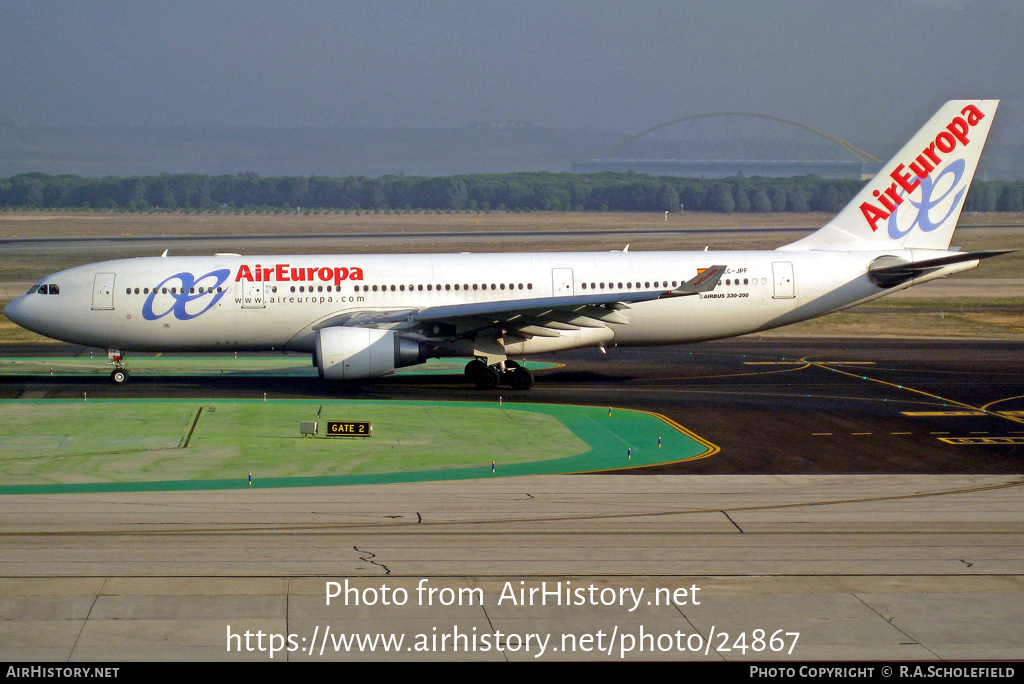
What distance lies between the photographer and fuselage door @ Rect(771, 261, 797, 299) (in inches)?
1357

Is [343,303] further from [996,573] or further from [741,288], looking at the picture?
[996,573]

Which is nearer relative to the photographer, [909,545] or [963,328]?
[909,545]

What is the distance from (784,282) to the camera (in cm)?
3450

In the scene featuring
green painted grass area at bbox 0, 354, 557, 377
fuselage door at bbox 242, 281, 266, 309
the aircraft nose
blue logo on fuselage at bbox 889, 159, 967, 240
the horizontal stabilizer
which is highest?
blue logo on fuselage at bbox 889, 159, 967, 240

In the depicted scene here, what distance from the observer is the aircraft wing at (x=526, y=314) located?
30609 millimetres

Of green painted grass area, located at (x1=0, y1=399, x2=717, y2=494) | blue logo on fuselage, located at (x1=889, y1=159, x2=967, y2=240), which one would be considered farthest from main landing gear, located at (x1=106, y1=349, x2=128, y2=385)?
blue logo on fuselage, located at (x1=889, y1=159, x2=967, y2=240)

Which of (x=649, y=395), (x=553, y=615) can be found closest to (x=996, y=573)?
(x=553, y=615)

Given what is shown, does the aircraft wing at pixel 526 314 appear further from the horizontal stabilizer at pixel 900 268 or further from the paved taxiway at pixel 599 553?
the horizontal stabilizer at pixel 900 268

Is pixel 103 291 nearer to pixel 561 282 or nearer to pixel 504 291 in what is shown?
pixel 504 291

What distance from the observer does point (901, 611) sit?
1402cm

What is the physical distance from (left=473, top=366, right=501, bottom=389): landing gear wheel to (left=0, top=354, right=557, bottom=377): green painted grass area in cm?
372

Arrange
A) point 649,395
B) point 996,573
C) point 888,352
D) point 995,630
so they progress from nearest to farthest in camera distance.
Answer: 1. point 995,630
2. point 996,573
3. point 649,395
4. point 888,352

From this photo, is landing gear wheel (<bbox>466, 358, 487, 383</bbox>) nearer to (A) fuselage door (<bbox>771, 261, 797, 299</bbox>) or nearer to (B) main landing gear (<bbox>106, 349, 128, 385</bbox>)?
(A) fuselage door (<bbox>771, 261, 797, 299</bbox>)

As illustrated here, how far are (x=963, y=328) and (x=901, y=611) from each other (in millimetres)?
37176
